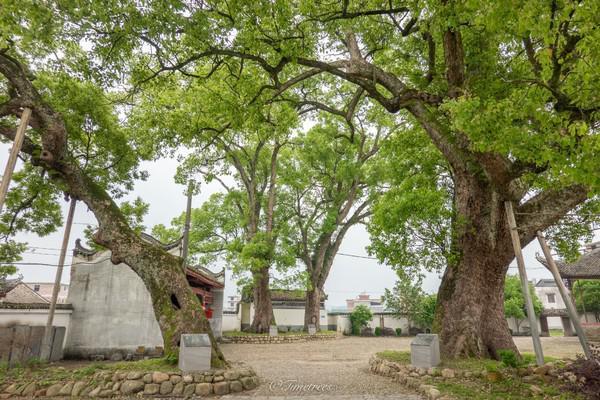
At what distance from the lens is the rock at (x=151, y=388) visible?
556 centimetres

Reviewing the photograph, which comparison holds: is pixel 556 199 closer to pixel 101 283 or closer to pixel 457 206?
pixel 457 206

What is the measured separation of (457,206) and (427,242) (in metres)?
1.05

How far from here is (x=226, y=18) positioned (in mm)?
6566

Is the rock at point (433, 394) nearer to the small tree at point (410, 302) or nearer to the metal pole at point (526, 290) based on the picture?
the metal pole at point (526, 290)

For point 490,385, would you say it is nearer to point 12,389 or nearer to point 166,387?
point 166,387

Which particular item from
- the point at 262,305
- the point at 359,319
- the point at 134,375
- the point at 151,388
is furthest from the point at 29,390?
the point at 359,319

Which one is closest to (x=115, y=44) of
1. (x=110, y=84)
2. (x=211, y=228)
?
(x=110, y=84)

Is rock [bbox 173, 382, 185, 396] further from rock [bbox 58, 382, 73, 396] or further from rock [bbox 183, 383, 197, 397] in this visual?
rock [bbox 58, 382, 73, 396]

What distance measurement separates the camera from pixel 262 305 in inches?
706

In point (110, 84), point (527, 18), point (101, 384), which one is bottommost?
point (101, 384)

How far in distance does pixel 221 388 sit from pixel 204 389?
0.28 meters

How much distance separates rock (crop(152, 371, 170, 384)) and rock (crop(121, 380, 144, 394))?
193 millimetres

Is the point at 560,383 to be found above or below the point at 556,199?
below

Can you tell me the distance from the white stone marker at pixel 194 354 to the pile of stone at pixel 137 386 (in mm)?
114
